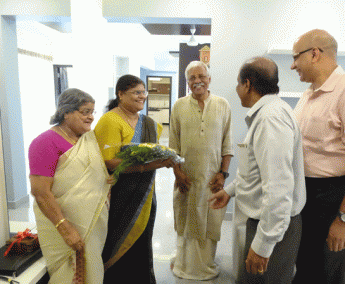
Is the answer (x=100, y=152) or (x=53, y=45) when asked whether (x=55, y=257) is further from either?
(x=53, y=45)

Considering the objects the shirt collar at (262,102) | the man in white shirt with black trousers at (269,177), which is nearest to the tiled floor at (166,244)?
the man in white shirt with black trousers at (269,177)

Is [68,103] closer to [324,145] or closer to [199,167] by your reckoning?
[199,167]

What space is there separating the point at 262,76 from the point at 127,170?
91 centimetres

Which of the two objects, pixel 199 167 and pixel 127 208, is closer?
pixel 127 208

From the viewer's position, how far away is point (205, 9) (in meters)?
2.94

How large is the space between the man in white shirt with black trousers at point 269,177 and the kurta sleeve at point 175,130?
2.90 feet

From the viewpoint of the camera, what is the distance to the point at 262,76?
1.22m

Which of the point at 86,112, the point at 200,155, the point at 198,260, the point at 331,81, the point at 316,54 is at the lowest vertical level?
the point at 198,260

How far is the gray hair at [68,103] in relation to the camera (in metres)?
1.49

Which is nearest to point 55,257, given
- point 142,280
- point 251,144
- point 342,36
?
point 142,280

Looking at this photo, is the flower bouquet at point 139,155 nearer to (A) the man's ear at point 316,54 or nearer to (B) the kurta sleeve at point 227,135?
(B) the kurta sleeve at point 227,135

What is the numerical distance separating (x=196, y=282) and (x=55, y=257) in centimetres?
122

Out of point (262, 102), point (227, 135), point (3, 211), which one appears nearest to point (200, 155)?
point (227, 135)

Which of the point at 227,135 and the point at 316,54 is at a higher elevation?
the point at 316,54
